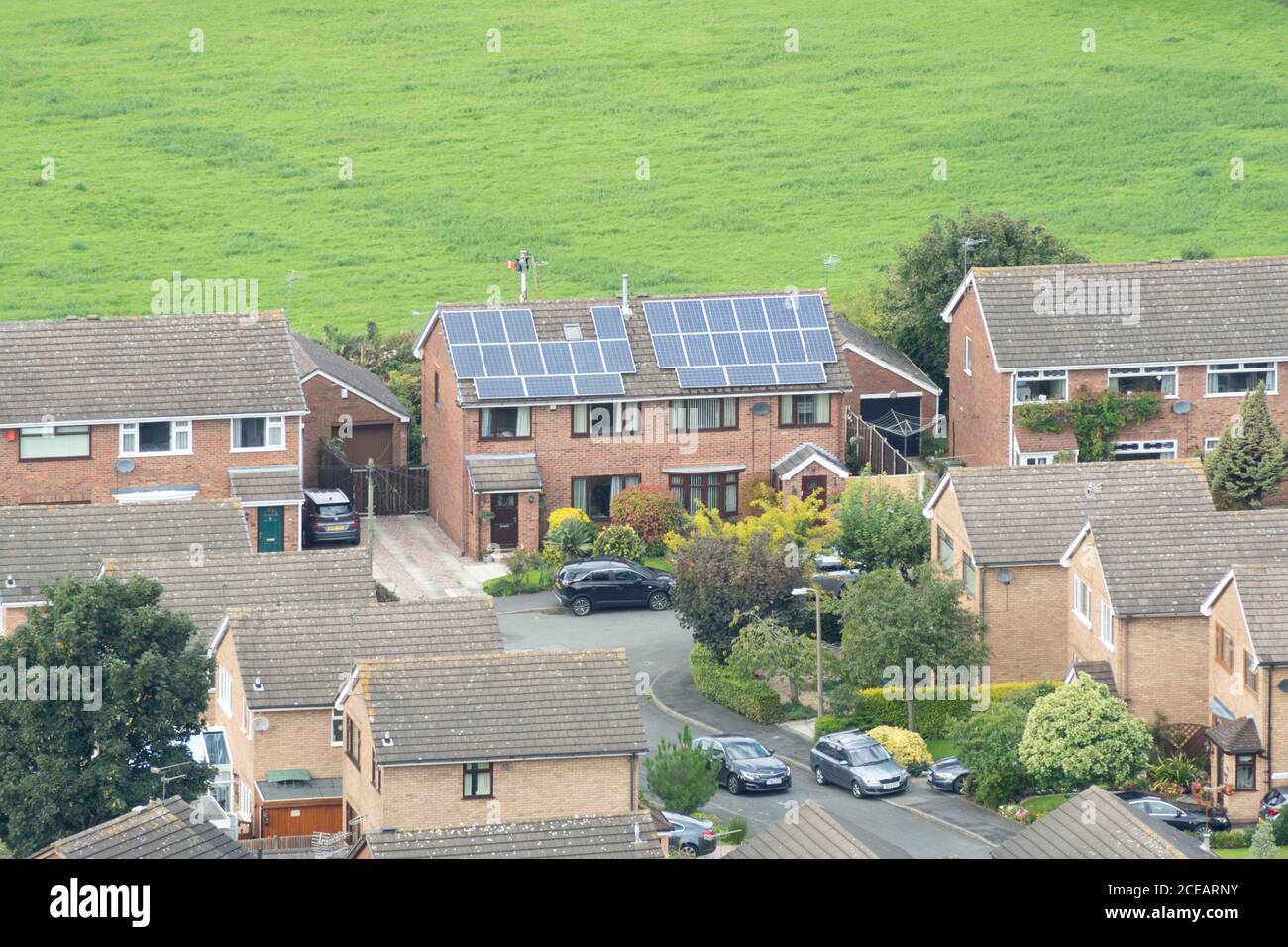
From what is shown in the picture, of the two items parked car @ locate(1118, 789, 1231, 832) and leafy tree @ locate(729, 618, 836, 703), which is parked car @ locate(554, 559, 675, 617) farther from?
parked car @ locate(1118, 789, 1231, 832)

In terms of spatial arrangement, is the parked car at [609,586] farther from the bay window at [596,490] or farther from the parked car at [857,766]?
the parked car at [857,766]

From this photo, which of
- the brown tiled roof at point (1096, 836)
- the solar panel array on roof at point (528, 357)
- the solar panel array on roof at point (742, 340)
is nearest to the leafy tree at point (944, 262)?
the solar panel array on roof at point (742, 340)

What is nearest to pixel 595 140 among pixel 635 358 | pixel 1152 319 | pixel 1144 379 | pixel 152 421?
pixel 635 358

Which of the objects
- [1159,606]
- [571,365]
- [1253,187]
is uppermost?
[1253,187]
